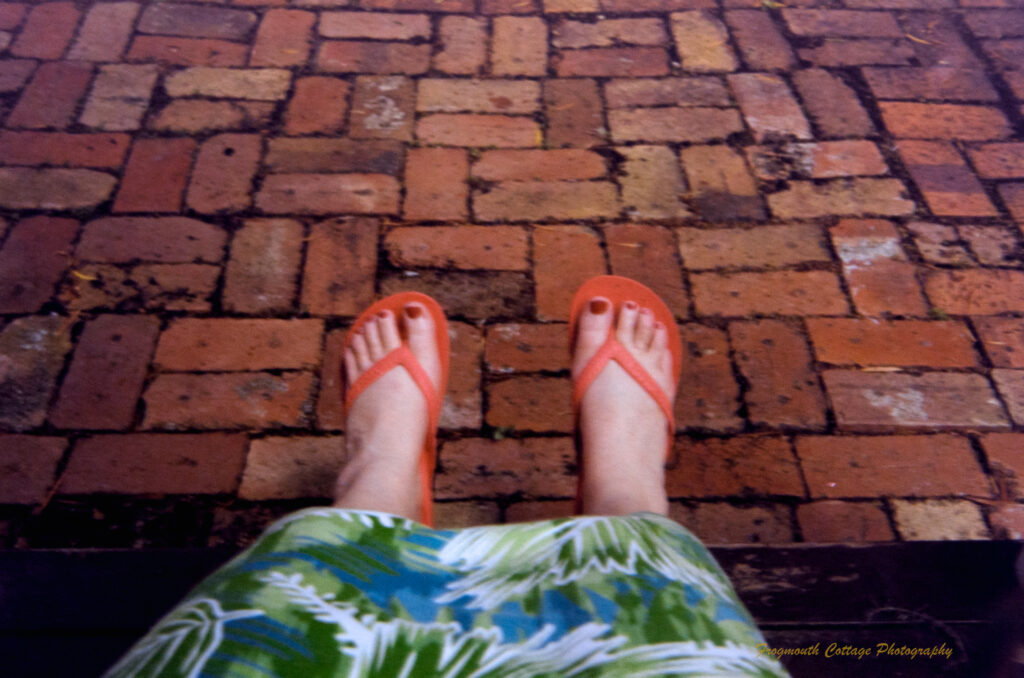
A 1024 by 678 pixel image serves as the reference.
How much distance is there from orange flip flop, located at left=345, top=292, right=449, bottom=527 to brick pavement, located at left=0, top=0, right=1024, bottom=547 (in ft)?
0.20

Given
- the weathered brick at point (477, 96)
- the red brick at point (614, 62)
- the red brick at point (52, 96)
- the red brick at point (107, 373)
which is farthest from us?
the red brick at point (614, 62)

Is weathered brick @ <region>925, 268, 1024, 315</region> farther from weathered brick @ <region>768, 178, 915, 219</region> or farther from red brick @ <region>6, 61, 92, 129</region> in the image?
red brick @ <region>6, 61, 92, 129</region>

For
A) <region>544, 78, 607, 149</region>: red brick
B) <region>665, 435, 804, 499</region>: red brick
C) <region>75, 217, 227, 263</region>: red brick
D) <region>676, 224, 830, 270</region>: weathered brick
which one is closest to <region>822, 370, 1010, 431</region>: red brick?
<region>665, 435, 804, 499</region>: red brick

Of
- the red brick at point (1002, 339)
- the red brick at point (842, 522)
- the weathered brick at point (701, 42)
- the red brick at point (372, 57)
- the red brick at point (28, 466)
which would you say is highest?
the weathered brick at point (701, 42)

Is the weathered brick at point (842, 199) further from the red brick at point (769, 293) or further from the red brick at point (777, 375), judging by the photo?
the red brick at point (777, 375)

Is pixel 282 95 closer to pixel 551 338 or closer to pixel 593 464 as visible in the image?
pixel 551 338

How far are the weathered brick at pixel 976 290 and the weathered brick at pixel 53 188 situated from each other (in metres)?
2.07

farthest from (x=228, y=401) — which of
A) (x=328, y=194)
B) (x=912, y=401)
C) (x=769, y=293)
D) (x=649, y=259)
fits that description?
(x=912, y=401)

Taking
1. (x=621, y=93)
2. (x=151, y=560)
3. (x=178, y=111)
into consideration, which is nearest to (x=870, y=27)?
(x=621, y=93)

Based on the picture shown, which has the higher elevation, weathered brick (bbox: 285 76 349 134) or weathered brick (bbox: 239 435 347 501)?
weathered brick (bbox: 285 76 349 134)

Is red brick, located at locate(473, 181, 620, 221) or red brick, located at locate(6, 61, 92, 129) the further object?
red brick, located at locate(6, 61, 92, 129)

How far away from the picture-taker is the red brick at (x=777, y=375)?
153 cm

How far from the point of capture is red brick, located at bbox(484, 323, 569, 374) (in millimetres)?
1587

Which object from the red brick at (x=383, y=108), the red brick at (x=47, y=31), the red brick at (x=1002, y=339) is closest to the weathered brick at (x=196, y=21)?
the red brick at (x=47, y=31)
